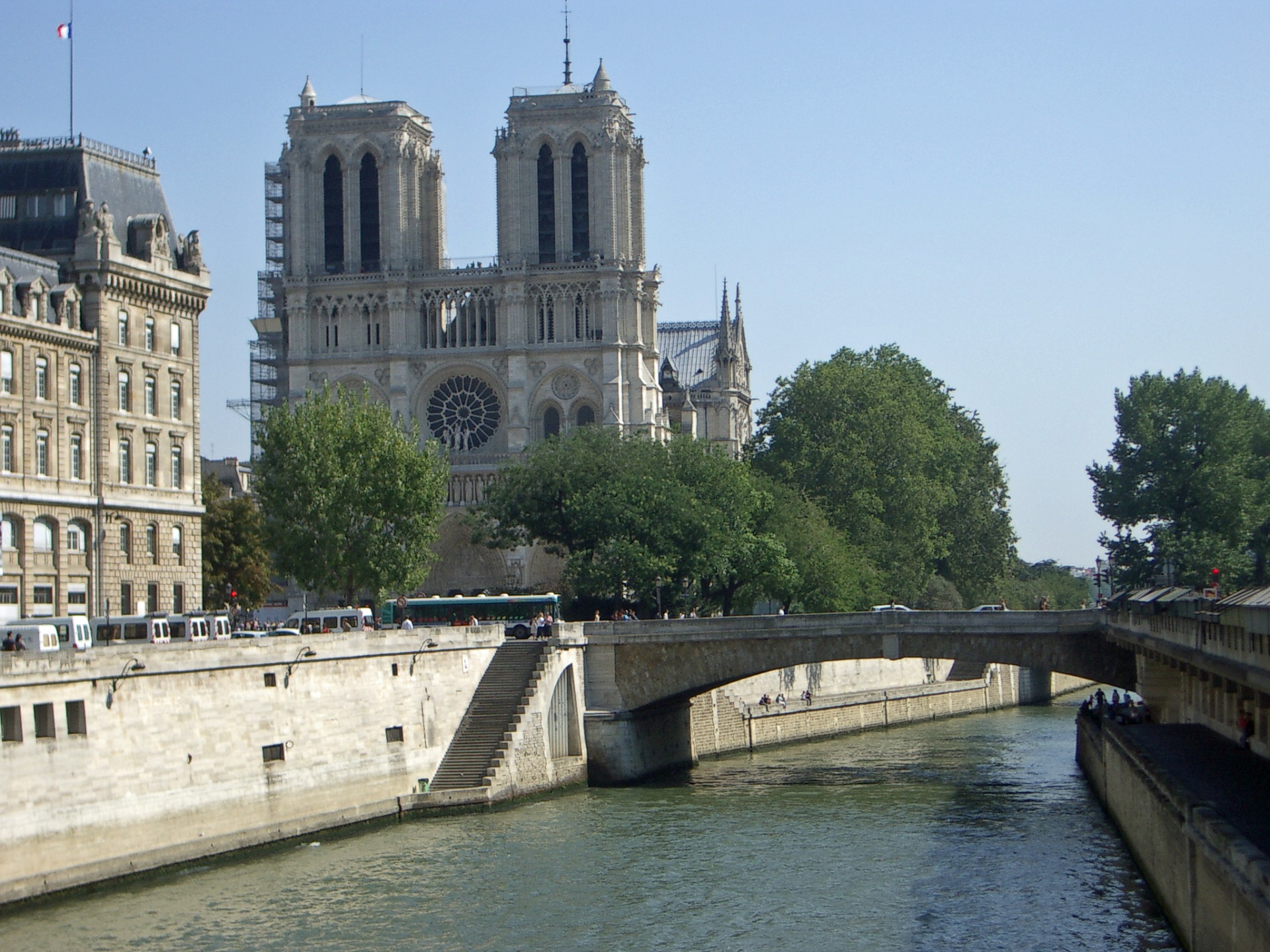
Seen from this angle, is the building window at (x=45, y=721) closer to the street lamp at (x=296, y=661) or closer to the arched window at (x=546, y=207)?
the street lamp at (x=296, y=661)

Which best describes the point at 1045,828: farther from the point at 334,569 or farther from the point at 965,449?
the point at 965,449

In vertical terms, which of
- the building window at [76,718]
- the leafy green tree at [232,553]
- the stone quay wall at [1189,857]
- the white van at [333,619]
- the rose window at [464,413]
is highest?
the rose window at [464,413]

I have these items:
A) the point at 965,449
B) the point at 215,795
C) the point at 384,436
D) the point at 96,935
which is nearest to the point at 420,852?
the point at 215,795

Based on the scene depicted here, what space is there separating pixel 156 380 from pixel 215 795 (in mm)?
22811

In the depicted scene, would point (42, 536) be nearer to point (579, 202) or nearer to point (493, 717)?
point (493, 717)

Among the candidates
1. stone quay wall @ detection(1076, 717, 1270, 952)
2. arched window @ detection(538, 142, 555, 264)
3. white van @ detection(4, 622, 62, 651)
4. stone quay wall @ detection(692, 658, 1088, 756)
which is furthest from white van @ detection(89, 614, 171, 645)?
arched window @ detection(538, 142, 555, 264)

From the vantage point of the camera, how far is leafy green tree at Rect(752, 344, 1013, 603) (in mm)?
94125

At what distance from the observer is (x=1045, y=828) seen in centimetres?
4619

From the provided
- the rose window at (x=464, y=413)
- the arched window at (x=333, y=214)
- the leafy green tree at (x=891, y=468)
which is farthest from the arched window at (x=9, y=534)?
the arched window at (x=333, y=214)

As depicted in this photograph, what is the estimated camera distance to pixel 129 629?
2050 inches

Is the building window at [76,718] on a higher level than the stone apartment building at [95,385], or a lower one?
lower

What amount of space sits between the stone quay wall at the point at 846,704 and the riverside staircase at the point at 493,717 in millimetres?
10042

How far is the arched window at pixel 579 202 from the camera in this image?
4624 inches

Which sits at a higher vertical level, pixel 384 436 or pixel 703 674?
pixel 384 436
